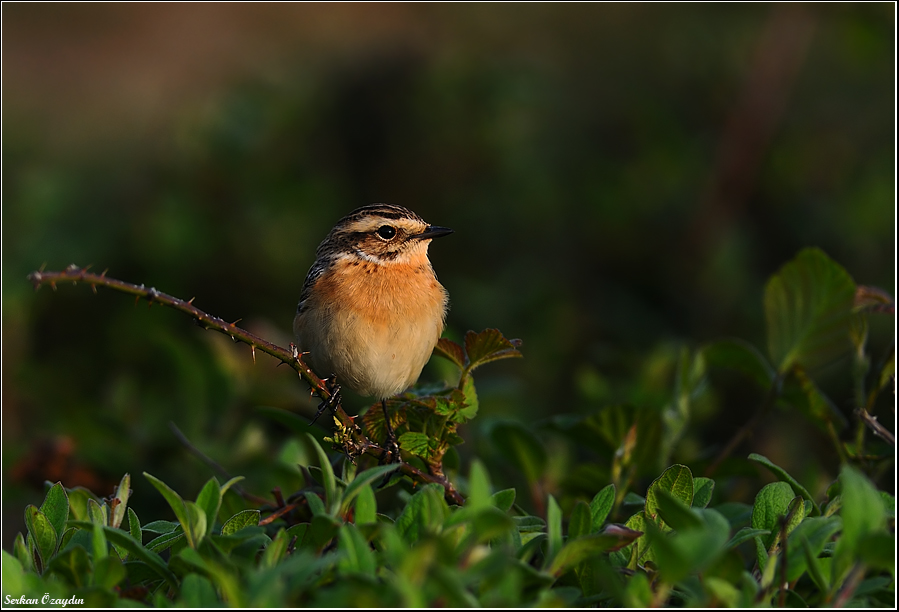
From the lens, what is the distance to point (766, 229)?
834 cm

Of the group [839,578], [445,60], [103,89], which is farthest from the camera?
[103,89]

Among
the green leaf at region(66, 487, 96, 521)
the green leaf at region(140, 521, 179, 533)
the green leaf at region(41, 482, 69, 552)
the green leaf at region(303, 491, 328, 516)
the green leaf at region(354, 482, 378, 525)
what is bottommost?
the green leaf at region(66, 487, 96, 521)

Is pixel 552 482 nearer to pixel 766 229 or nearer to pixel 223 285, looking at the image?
pixel 223 285

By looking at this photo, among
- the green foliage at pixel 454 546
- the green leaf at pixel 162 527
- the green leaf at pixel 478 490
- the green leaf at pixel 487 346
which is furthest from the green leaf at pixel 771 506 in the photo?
the green leaf at pixel 162 527

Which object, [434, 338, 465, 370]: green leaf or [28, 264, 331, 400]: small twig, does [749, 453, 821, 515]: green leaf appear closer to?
[434, 338, 465, 370]: green leaf

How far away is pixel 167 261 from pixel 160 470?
2752mm

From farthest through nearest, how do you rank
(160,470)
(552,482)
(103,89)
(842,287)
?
(103,89)
(160,470)
(552,482)
(842,287)

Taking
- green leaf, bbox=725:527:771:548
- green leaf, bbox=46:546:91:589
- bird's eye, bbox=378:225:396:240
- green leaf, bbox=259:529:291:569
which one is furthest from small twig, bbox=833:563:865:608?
→ bird's eye, bbox=378:225:396:240

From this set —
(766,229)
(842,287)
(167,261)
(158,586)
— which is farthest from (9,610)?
(766,229)

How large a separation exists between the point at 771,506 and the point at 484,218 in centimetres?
619

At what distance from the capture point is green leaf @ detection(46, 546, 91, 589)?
2.10m

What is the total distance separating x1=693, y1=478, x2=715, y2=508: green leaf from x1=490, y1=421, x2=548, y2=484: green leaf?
113 cm

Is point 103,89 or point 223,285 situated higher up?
point 103,89

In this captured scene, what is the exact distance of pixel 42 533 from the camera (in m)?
2.46
